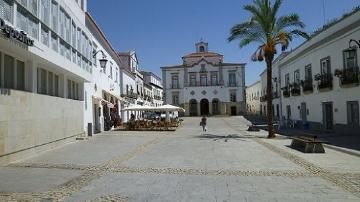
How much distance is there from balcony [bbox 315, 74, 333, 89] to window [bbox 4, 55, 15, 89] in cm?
1982

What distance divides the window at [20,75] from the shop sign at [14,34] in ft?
5.25

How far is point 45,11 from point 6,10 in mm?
3546

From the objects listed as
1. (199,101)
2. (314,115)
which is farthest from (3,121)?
(199,101)

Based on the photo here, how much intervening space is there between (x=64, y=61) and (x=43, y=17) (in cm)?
281

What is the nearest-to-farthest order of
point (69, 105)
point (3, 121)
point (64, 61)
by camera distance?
point (3, 121) < point (64, 61) < point (69, 105)

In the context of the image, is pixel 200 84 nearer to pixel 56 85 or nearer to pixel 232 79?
pixel 232 79

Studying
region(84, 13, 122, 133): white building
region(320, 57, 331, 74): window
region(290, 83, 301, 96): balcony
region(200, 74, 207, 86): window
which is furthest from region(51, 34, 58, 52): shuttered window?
region(200, 74, 207, 86): window

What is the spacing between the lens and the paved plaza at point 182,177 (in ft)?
25.8

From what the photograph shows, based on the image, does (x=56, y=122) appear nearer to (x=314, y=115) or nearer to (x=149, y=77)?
(x=314, y=115)

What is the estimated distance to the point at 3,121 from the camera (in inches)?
449

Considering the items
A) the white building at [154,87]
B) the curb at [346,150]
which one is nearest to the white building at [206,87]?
the white building at [154,87]

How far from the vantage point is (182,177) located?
10016 mm

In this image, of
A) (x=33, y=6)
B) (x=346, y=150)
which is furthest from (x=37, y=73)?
(x=346, y=150)

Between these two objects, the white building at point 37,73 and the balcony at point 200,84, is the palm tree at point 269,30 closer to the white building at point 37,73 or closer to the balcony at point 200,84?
the white building at point 37,73
